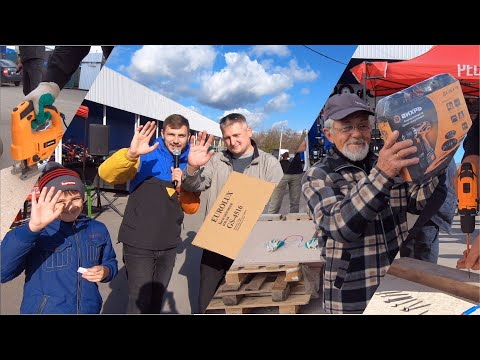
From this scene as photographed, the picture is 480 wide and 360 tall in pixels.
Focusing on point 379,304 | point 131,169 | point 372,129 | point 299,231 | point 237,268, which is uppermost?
point 372,129

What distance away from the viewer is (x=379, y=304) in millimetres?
2449

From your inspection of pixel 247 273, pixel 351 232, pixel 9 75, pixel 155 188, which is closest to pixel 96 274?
pixel 155 188

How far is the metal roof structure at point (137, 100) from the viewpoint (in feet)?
7.63

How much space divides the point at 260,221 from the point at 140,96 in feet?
2.78

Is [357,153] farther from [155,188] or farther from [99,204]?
[99,204]

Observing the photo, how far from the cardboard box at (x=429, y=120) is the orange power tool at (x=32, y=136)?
5.23ft

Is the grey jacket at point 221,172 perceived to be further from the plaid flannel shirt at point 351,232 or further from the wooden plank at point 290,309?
the wooden plank at point 290,309

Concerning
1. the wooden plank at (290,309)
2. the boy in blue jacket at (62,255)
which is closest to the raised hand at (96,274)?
the boy in blue jacket at (62,255)

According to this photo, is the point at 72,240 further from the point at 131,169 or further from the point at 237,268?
the point at 237,268

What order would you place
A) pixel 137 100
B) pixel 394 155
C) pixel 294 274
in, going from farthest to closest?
pixel 294 274 < pixel 137 100 < pixel 394 155

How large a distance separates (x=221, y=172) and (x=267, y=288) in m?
0.64

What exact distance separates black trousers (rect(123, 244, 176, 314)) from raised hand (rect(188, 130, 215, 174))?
43 cm

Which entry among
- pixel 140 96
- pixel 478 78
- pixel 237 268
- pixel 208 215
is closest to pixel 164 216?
pixel 208 215

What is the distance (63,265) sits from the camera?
241 cm
